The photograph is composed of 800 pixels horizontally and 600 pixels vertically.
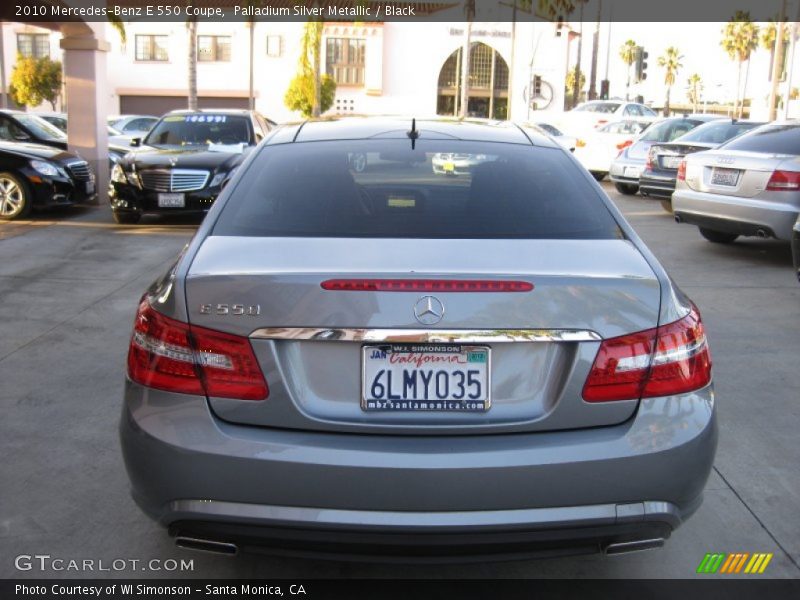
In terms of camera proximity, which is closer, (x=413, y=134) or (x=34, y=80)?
(x=413, y=134)

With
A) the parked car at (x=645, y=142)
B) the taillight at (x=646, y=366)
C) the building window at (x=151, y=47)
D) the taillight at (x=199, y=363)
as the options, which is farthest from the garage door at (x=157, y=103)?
the taillight at (x=646, y=366)

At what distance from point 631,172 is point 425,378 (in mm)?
14938

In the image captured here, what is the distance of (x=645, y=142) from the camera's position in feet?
54.7

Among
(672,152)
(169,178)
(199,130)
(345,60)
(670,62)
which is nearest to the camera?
(169,178)

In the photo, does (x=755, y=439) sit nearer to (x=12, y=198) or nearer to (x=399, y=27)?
(x=12, y=198)

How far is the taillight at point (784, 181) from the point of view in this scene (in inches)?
362

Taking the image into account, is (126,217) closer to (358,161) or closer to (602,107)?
(358,161)

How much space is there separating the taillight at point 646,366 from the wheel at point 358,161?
1402mm

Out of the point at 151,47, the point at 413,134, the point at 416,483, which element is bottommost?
the point at 416,483

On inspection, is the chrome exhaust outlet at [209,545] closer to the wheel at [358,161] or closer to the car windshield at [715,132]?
the wheel at [358,161]

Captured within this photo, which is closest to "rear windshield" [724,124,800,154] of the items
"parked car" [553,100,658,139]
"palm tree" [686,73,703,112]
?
"parked car" [553,100,658,139]

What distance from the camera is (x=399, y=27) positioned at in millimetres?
56875

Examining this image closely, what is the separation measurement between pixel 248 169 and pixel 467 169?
2.89ft

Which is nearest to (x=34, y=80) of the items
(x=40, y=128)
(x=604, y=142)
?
(x=40, y=128)
